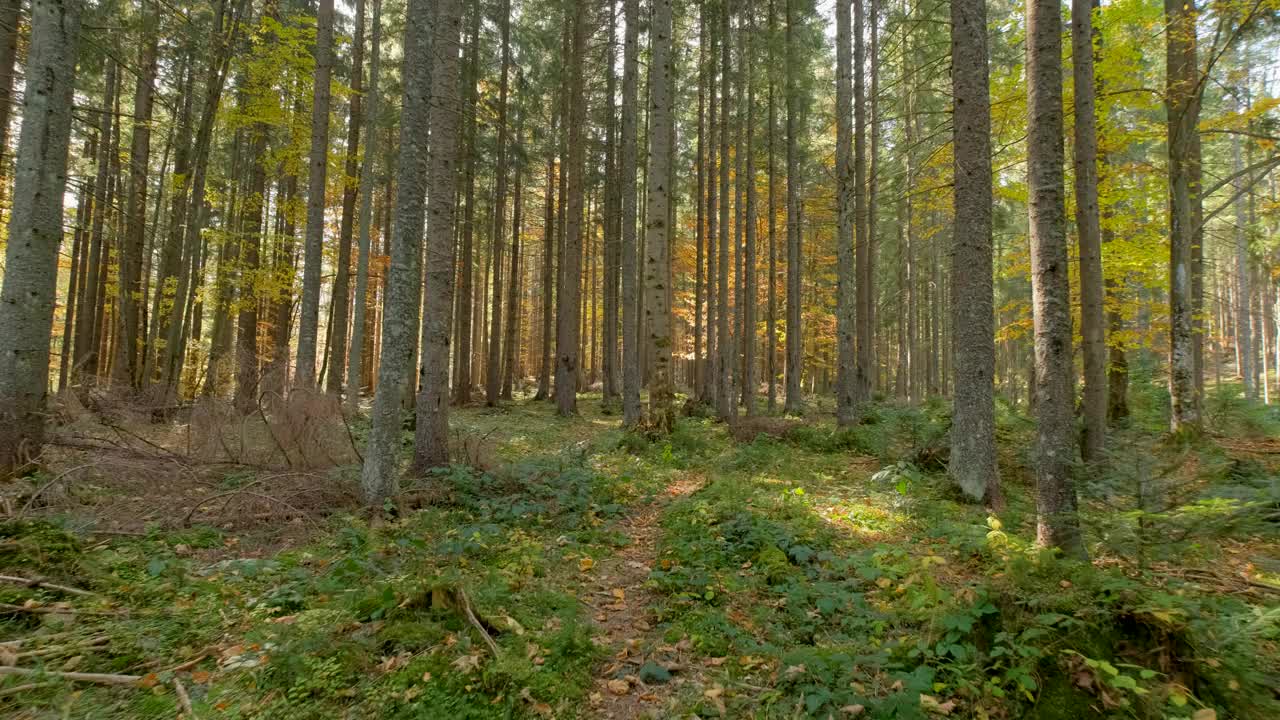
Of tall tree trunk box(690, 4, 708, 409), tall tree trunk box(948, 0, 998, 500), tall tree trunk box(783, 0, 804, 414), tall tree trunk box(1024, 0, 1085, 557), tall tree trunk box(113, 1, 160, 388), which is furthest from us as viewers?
tall tree trunk box(690, 4, 708, 409)

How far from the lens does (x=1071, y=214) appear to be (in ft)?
40.9

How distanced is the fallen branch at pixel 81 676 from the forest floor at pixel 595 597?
0.6 inches

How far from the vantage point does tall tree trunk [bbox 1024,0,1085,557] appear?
15.2 ft

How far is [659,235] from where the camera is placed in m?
11.5

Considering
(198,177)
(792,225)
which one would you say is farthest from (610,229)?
(198,177)

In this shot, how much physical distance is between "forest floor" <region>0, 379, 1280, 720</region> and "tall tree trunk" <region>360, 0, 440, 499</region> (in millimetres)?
604

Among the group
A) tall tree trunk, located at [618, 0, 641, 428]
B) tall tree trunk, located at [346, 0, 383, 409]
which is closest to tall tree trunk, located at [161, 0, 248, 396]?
tall tree trunk, located at [346, 0, 383, 409]

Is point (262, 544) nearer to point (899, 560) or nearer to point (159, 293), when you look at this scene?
point (899, 560)

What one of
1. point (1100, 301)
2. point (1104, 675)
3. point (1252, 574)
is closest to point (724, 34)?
point (1100, 301)

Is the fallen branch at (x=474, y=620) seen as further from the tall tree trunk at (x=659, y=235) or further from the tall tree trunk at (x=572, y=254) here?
the tall tree trunk at (x=572, y=254)

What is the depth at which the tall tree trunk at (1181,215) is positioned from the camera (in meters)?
9.72

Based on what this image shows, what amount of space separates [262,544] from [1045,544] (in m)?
6.99

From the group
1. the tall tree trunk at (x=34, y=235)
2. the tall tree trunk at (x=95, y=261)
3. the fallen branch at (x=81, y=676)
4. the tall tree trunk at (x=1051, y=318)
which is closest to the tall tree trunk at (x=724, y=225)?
the tall tree trunk at (x=1051, y=318)

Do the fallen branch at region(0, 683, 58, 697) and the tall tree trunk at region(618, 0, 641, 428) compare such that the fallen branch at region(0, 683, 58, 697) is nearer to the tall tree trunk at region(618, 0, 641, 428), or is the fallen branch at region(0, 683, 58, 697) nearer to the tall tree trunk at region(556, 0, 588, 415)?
the tall tree trunk at region(618, 0, 641, 428)
